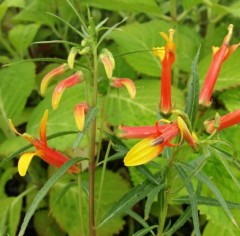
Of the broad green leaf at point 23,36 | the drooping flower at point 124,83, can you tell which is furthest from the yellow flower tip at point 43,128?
the broad green leaf at point 23,36

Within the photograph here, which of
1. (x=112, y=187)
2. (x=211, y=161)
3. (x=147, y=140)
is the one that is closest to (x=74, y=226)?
(x=112, y=187)

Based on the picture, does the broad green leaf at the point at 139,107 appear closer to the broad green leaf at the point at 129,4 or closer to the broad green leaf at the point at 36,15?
the broad green leaf at the point at 129,4

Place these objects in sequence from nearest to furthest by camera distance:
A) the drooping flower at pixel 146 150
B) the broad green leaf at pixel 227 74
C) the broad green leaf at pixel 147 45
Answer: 1. the drooping flower at pixel 146 150
2. the broad green leaf at pixel 227 74
3. the broad green leaf at pixel 147 45

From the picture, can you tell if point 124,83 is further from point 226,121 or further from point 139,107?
point 139,107

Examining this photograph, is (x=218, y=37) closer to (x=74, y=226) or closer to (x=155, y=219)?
(x=155, y=219)

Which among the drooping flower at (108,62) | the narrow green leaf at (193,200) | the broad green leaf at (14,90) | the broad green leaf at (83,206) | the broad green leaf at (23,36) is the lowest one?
the broad green leaf at (83,206)

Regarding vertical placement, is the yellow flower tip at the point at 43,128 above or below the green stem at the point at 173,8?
above
